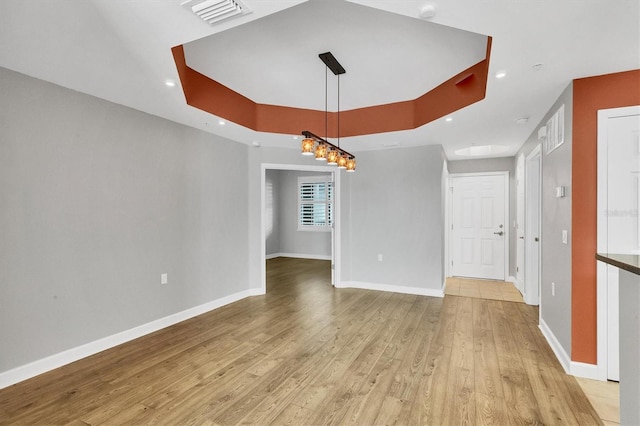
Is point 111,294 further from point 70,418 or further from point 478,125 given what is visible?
point 478,125

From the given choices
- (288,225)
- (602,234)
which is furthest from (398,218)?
(288,225)

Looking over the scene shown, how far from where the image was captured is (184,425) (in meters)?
1.97

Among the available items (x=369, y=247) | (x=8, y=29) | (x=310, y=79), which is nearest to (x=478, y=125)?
(x=310, y=79)

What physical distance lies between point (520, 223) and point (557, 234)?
2430 millimetres

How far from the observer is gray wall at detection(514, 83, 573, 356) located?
8.80 ft

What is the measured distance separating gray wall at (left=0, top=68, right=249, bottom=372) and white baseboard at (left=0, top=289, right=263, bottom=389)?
6cm

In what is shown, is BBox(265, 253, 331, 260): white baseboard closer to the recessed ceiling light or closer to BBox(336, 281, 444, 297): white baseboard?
BBox(336, 281, 444, 297): white baseboard

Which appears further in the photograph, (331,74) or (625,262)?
(331,74)

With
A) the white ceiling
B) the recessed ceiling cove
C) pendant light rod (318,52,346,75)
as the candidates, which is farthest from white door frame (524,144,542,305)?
pendant light rod (318,52,346,75)

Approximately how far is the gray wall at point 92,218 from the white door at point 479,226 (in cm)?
480

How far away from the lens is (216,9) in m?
1.77

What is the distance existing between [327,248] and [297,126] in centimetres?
489

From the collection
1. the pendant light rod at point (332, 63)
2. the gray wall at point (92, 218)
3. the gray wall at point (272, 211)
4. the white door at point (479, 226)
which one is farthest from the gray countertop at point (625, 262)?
the gray wall at point (272, 211)

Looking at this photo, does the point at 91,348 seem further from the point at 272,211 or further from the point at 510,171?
the point at 510,171
